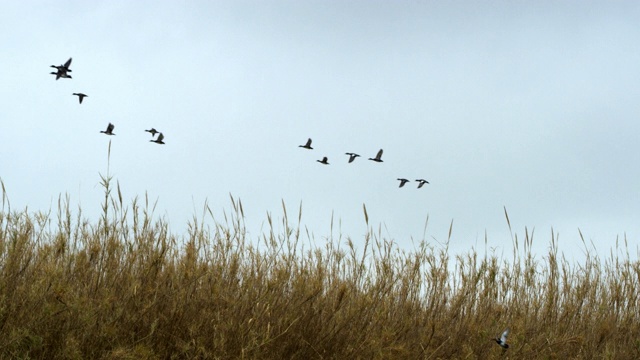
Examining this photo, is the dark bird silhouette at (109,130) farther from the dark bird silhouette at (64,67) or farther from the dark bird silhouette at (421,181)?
the dark bird silhouette at (421,181)

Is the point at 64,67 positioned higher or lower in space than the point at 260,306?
higher

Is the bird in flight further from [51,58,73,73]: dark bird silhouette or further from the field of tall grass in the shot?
the field of tall grass

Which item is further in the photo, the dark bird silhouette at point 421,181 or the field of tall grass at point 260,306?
the dark bird silhouette at point 421,181

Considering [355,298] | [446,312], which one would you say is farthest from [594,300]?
[355,298]

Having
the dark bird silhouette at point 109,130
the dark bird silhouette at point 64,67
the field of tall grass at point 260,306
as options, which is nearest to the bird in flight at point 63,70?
the dark bird silhouette at point 64,67

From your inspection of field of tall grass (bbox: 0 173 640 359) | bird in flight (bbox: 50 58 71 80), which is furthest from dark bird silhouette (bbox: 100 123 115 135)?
field of tall grass (bbox: 0 173 640 359)

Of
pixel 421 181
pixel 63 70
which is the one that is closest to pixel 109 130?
pixel 63 70

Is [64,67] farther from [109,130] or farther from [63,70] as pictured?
[109,130]

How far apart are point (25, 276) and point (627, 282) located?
5.40 meters

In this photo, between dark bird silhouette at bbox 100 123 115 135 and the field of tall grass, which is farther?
dark bird silhouette at bbox 100 123 115 135

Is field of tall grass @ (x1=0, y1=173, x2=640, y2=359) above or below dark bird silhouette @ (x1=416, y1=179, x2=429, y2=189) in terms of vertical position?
below

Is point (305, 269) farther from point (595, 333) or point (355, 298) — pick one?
point (595, 333)

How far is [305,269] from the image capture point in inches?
215

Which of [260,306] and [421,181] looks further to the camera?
[421,181]
